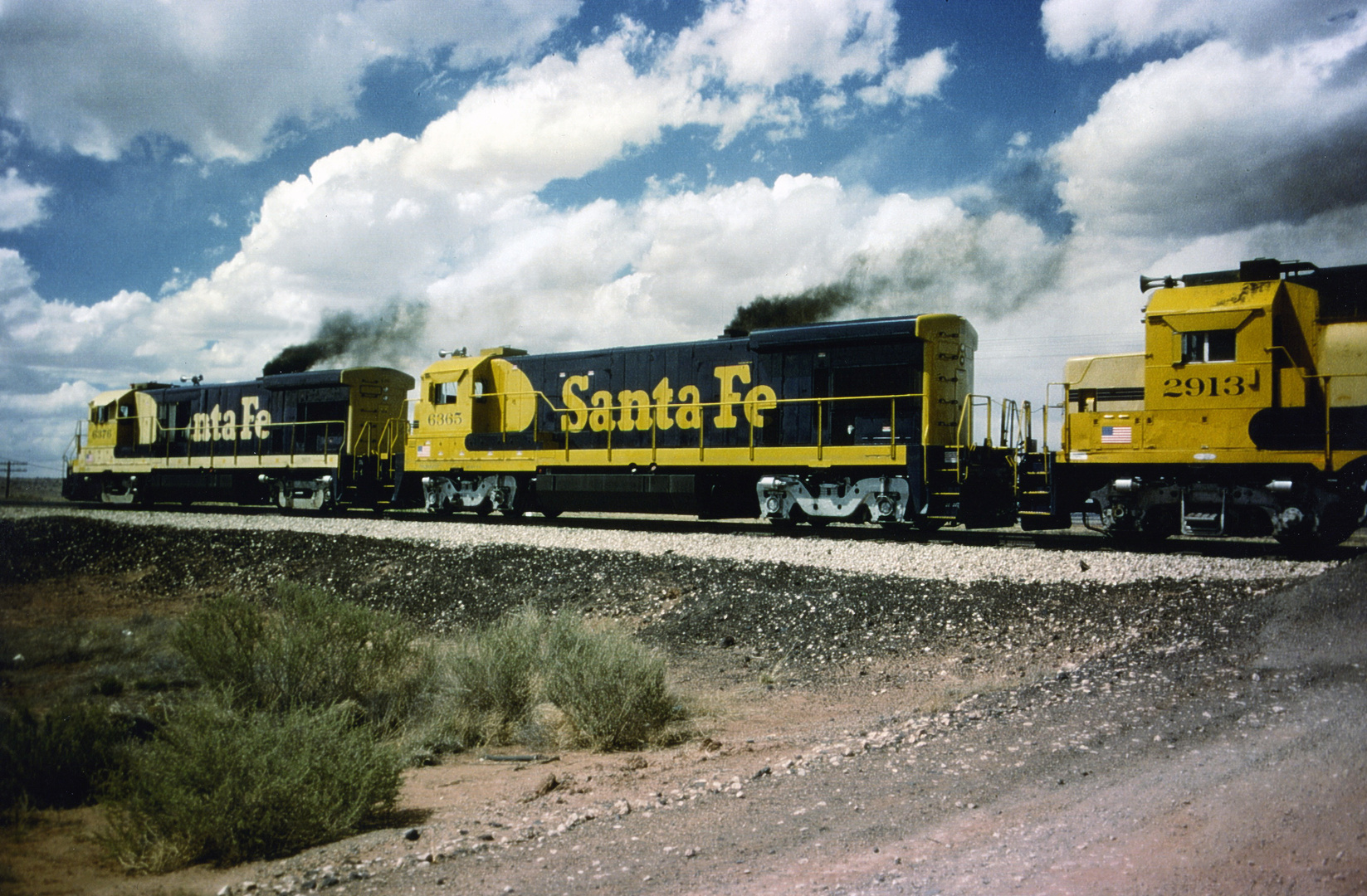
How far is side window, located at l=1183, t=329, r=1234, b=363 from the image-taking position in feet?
35.0

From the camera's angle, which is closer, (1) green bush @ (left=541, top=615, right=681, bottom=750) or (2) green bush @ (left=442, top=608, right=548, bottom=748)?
(1) green bush @ (left=541, top=615, right=681, bottom=750)

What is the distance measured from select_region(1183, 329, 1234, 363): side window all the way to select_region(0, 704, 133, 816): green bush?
39.0ft

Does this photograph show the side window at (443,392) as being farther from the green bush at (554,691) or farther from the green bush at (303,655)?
the green bush at (554,691)

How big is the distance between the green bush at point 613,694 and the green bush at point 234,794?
82.4 inches

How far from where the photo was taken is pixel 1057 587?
9227 mm

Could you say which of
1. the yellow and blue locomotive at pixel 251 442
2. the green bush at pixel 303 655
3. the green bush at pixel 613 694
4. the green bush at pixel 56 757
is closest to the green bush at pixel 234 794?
the green bush at pixel 56 757

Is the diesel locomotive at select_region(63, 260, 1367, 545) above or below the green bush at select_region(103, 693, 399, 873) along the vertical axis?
above

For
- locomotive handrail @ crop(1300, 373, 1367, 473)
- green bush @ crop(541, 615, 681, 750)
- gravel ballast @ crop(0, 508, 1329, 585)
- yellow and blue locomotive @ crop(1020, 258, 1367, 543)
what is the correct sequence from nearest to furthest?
1. green bush @ crop(541, 615, 681, 750)
2. gravel ballast @ crop(0, 508, 1329, 585)
3. locomotive handrail @ crop(1300, 373, 1367, 473)
4. yellow and blue locomotive @ crop(1020, 258, 1367, 543)

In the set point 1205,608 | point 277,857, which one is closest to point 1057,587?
point 1205,608

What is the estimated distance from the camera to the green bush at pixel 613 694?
22.9ft

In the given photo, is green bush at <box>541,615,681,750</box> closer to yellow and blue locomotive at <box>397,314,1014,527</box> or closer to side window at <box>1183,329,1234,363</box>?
yellow and blue locomotive at <box>397,314,1014,527</box>

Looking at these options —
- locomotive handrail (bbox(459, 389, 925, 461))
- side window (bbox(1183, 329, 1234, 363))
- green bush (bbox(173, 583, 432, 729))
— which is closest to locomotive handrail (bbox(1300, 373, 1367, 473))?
side window (bbox(1183, 329, 1234, 363))

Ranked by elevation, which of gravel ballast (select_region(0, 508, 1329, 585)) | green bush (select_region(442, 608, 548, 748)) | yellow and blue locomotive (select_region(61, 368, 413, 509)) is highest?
yellow and blue locomotive (select_region(61, 368, 413, 509))

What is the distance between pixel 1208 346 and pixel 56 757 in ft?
40.4
